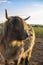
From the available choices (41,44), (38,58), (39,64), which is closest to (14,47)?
(39,64)

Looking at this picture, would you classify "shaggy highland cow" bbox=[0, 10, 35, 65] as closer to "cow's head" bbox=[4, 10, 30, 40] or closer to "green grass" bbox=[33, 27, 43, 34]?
"cow's head" bbox=[4, 10, 30, 40]

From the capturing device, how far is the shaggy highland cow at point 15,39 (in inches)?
350

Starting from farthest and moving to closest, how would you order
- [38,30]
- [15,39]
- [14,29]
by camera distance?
[38,30] < [15,39] < [14,29]

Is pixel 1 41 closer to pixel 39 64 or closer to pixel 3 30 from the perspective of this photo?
pixel 3 30

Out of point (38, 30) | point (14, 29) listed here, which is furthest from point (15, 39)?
point (38, 30)

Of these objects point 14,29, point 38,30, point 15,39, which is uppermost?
point 14,29

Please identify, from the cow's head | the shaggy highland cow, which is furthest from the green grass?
the cow's head

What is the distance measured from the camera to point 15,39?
9195 millimetres

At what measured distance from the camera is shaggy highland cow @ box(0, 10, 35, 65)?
8.89 m

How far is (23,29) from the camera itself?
880 cm

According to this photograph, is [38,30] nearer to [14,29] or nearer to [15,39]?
[15,39]

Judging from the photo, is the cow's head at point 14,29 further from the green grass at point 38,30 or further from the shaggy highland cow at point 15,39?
the green grass at point 38,30

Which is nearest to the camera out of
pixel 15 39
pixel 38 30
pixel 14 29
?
pixel 14 29

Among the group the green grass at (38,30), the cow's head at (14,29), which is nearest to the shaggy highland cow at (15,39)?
the cow's head at (14,29)
